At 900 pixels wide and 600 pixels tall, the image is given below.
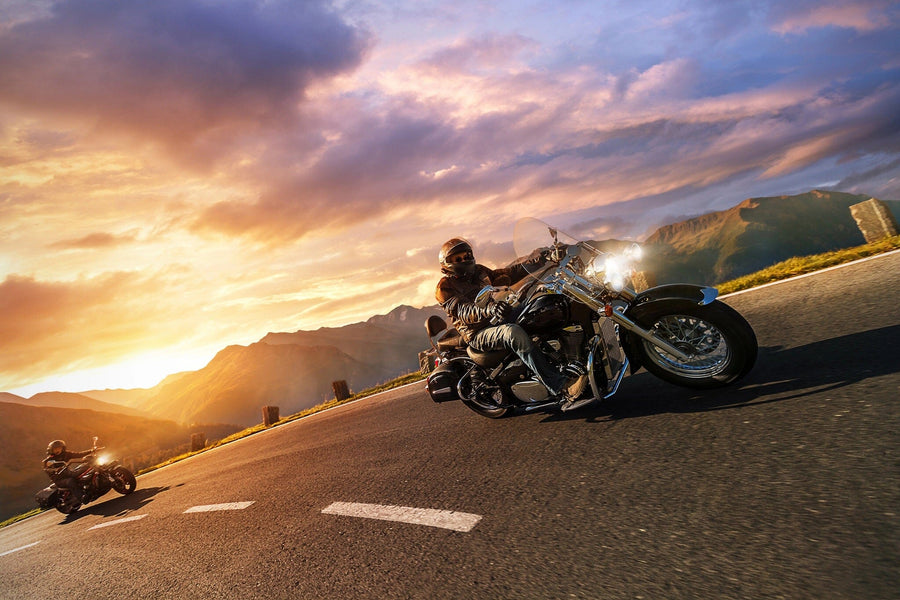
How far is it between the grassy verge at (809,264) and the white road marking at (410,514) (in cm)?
850

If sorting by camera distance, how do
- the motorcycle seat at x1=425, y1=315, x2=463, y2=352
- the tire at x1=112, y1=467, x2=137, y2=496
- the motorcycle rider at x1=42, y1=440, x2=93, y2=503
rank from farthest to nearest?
the motorcycle rider at x1=42, y1=440, x2=93, y2=503, the tire at x1=112, y1=467, x2=137, y2=496, the motorcycle seat at x1=425, y1=315, x2=463, y2=352

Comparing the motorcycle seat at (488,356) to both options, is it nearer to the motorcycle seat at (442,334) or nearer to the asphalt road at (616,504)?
the motorcycle seat at (442,334)

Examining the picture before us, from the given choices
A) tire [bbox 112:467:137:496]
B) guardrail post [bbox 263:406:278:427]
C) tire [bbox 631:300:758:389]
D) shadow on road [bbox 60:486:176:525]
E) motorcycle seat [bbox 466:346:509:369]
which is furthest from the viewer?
guardrail post [bbox 263:406:278:427]

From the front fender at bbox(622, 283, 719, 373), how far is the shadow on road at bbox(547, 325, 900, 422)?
553mm

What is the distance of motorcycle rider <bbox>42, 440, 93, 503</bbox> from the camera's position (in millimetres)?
11961

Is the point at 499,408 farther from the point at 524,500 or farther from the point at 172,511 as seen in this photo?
the point at 172,511

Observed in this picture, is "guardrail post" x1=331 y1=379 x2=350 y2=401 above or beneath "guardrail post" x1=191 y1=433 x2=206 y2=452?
above

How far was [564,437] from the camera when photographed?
454 cm

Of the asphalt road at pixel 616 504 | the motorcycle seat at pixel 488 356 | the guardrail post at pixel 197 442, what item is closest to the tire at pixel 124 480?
the asphalt road at pixel 616 504

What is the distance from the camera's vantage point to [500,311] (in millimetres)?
4715

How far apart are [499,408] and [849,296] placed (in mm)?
4624

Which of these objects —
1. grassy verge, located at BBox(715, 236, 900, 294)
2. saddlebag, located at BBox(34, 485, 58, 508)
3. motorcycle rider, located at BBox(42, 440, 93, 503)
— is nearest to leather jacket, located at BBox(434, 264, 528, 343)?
grassy verge, located at BBox(715, 236, 900, 294)

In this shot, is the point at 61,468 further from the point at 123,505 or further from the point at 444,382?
the point at 444,382

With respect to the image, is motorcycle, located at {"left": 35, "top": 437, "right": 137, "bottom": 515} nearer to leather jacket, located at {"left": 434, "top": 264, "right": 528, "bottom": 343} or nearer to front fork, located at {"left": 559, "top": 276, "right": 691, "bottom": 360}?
leather jacket, located at {"left": 434, "top": 264, "right": 528, "bottom": 343}
